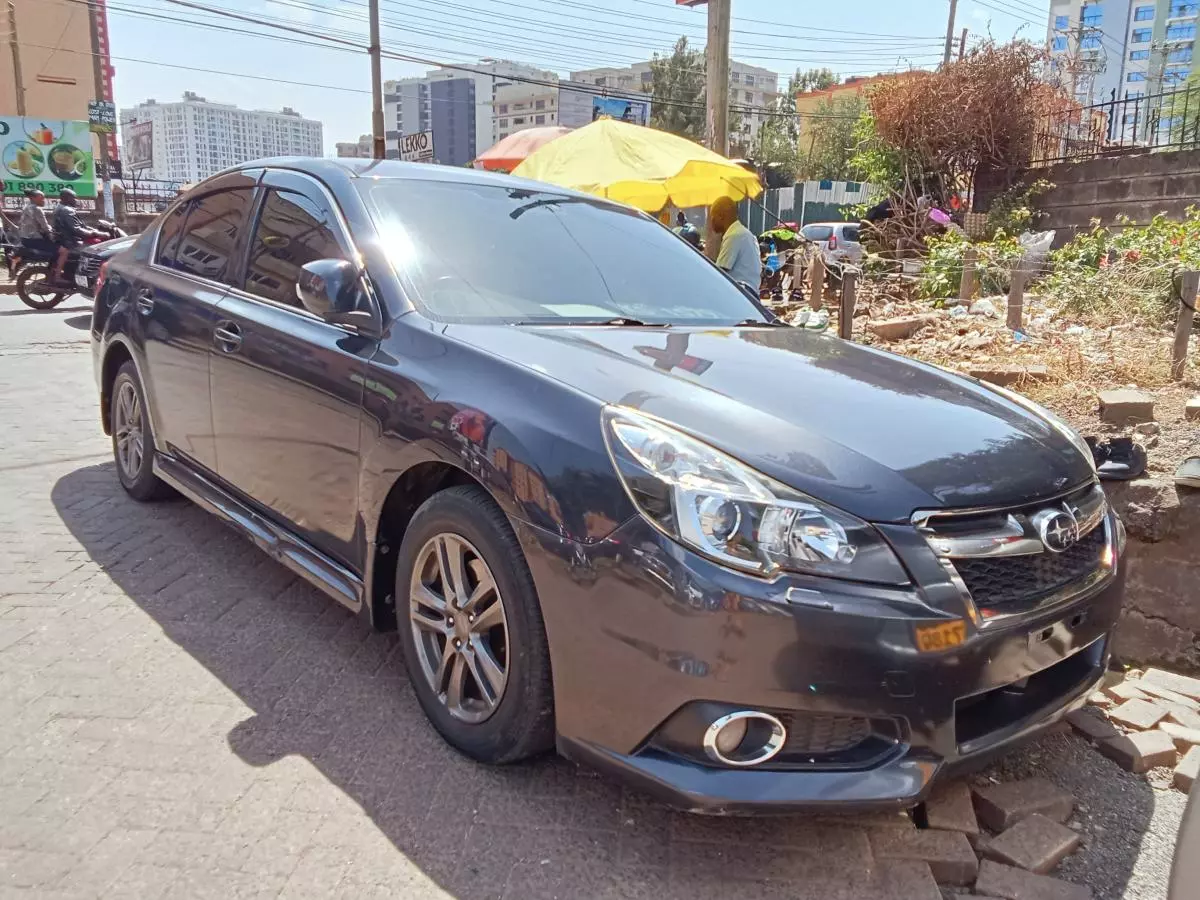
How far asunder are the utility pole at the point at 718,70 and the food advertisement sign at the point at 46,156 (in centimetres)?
2359

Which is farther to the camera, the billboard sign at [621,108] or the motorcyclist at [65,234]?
the billboard sign at [621,108]

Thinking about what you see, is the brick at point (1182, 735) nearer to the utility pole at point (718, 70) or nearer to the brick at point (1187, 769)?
the brick at point (1187, 769)

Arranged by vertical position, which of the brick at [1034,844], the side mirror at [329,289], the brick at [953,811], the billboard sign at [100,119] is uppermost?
the billboard sign at [100,119]

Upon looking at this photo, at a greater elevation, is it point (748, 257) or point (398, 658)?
point (748, 257)

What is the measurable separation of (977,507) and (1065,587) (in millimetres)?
376

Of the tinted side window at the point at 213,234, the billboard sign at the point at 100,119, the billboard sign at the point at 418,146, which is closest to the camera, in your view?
the tinted side window at the point at 213,234

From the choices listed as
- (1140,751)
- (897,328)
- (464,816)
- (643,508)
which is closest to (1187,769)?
(1140,751)

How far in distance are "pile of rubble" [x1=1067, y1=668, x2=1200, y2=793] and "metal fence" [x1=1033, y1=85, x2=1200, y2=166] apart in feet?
38.1

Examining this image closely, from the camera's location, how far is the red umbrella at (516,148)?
1411 cm

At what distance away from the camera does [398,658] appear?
3262 mm

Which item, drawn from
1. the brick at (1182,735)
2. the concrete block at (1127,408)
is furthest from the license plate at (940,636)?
the concrete block at (1127,408)

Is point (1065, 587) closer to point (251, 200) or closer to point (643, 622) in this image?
point (643, 622)

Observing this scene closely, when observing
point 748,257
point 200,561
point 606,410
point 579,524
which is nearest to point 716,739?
point 579,524

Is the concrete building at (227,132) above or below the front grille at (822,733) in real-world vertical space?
above
